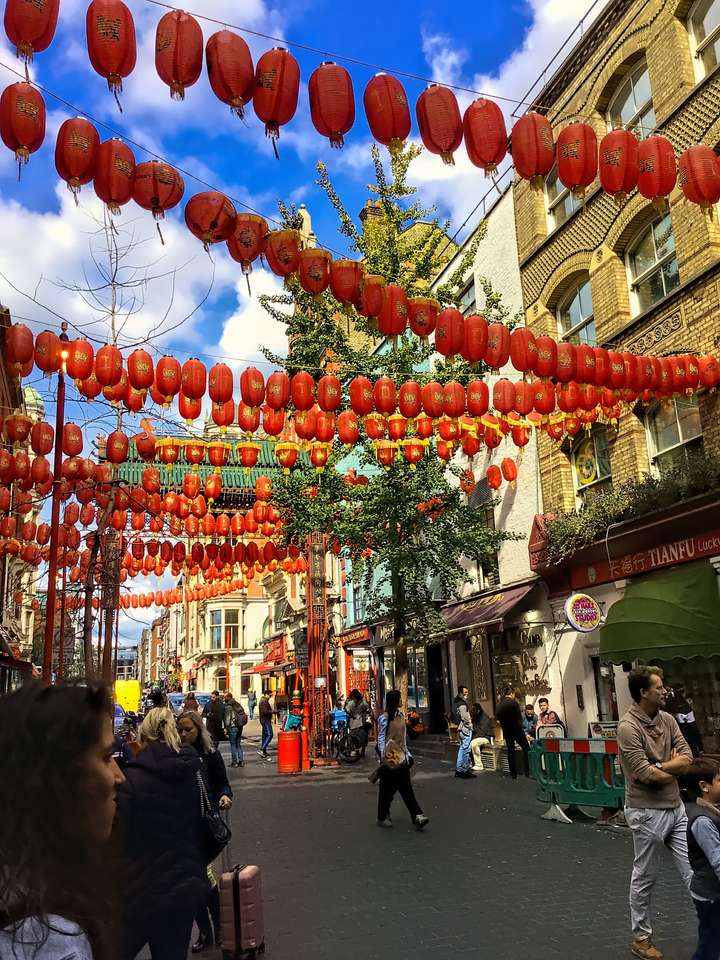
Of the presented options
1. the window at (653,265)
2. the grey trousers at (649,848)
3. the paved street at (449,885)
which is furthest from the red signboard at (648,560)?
the grey trousers at (649,848)

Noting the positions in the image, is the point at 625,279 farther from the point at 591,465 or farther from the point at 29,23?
the point at 29,23

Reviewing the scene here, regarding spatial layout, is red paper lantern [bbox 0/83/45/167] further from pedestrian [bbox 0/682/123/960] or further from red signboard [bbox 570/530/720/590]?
red signboard [bbox 570/530/720/590]

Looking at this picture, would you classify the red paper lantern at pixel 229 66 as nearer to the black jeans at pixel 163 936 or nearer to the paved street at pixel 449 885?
the black jeans at pixel 163 936

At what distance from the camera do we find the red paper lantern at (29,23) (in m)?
6.45

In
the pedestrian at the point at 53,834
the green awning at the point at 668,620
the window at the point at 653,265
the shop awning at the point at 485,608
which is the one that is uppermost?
the window at the point at 653,265

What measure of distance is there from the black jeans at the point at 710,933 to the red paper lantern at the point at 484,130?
6.82 m

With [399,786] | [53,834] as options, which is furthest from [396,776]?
[53,834]

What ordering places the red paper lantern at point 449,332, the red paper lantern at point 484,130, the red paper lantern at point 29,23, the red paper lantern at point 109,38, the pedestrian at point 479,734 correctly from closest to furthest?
the red paper lantern at point 29,23 < the red paper lantern at point 109,38 < the red paper lantern at point 484,130 < the red paper lantern at point 449,332 < the pedestrian at point 479,734

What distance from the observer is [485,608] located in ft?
69.9

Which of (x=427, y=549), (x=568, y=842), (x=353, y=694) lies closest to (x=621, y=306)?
(x=427, y=549)

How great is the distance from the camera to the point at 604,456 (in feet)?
58.6

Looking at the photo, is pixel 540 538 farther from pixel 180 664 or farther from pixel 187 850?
pixel 180 664

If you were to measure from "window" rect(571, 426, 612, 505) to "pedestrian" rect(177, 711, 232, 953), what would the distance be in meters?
12.9

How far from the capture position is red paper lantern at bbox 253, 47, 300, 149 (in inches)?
283
